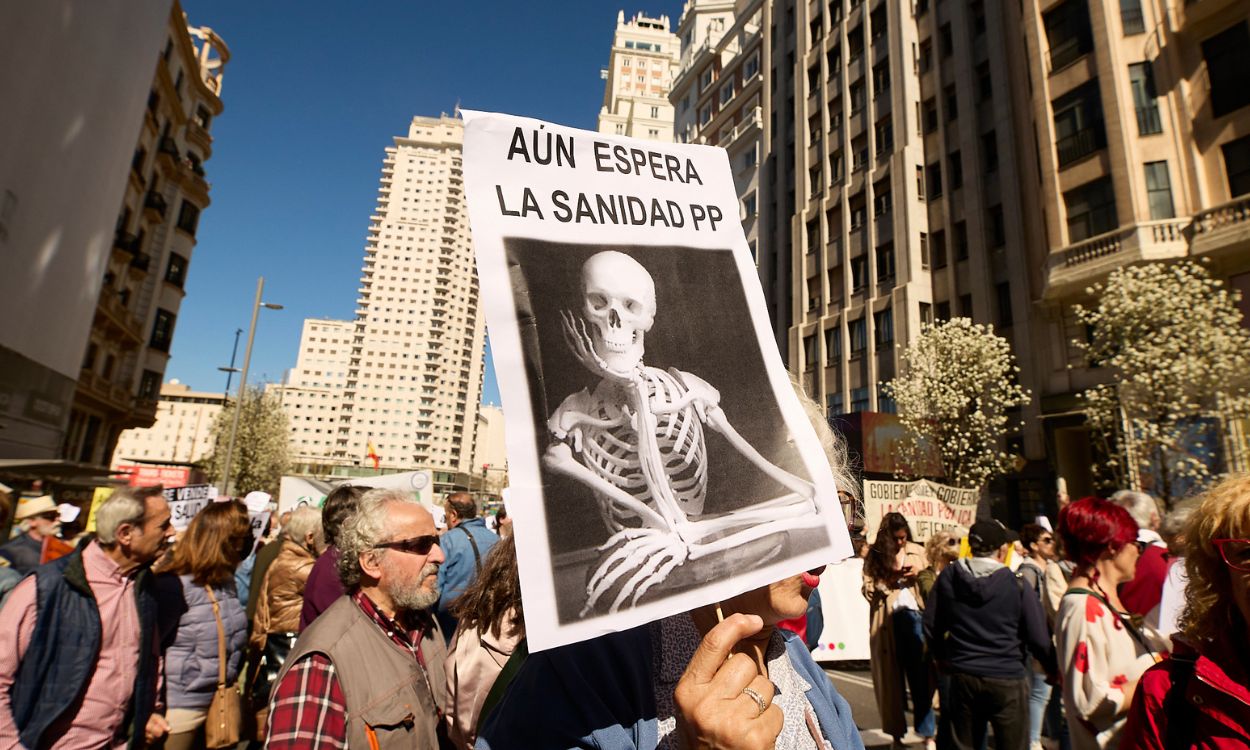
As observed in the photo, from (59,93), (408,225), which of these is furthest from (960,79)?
(408,225)

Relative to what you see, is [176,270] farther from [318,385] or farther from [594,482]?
[318,385]

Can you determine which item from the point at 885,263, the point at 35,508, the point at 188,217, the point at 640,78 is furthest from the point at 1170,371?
the point at 640,78

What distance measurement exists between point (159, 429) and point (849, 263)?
14753cm

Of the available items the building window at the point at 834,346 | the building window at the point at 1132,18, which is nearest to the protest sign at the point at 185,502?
the building window at the point at 834,346

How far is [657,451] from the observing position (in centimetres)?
122

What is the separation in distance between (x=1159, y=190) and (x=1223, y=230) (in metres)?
2.23

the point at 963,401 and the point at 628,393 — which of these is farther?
the point at 963,401

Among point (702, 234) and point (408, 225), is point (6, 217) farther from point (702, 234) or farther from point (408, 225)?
point (408, 225)

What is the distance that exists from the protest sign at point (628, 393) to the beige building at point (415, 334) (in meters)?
127

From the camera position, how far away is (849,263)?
29625mm

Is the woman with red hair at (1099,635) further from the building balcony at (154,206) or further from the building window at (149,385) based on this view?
the building window at (149,385)

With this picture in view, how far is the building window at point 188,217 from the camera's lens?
3416 cm

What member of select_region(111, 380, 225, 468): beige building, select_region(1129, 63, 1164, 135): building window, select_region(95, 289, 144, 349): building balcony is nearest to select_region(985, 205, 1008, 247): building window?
select_region(1129, 63, 1164, 135): building window

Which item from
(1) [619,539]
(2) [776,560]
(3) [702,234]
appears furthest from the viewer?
(3) [702,234]
